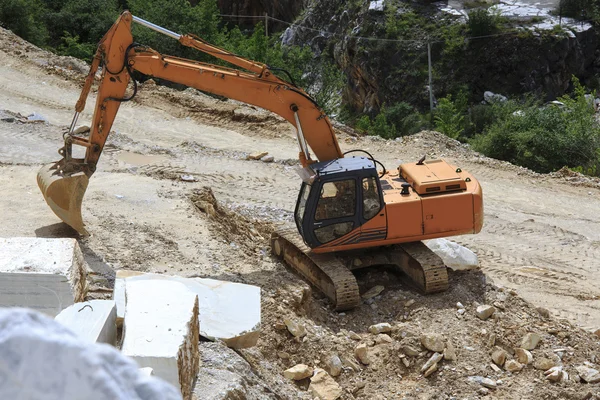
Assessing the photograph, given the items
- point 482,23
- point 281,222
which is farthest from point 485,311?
point 482,23

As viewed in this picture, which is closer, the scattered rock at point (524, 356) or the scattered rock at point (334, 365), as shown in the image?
the scattered rock at point (334, 365)

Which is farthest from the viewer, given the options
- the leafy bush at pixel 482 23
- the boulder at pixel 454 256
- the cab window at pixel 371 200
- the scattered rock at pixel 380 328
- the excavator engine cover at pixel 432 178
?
the leafy bush at pixel 482 23

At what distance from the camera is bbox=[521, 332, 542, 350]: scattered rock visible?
8.87 m

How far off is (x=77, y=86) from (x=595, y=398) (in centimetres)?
1562

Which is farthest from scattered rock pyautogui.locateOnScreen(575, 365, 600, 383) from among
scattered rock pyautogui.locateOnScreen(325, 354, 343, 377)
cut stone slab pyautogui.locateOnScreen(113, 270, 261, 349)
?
cut stone slab pyautogui.locateOnScreen(113, 270, 261, 349)

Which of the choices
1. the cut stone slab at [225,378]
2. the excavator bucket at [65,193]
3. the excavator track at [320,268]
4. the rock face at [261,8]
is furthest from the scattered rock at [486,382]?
the rock face at [261,8]

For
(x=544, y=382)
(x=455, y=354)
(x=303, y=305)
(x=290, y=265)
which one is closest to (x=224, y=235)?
(x=290, y=265)

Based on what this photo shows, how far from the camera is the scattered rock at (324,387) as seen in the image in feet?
25.9

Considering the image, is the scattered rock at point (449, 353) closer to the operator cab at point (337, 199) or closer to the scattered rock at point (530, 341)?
the scattered rock at point (530, 341)

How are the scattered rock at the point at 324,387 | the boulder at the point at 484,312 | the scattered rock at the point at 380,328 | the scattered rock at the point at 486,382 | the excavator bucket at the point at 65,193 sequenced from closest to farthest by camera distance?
the scattered rock at the point at 324,387 < the scattered rock at the point at 486,382 < the scattered rock at the point at 380,328 < the boulder at the point at 484,312 < the excavator bucket at the point at 65,193

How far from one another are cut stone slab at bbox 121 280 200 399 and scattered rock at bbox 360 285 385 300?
4577 mm

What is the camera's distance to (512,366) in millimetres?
8539

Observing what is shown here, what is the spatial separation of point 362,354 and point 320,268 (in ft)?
5.44

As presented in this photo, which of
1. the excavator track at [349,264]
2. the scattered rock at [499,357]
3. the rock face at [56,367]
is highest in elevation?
the rock face at [56,367]
